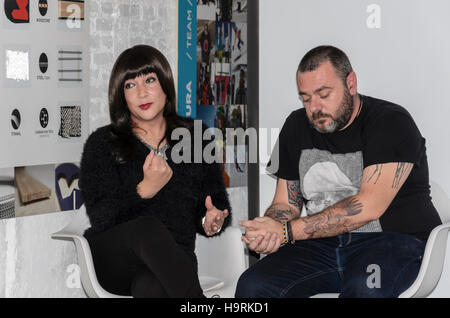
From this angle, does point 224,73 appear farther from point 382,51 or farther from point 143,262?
point 143,262

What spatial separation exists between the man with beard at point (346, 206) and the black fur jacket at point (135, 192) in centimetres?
30

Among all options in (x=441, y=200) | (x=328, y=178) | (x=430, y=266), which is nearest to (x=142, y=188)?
(x=328, y=178)

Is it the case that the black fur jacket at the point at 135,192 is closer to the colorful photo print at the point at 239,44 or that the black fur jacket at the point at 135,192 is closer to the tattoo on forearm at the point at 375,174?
the tattoo on forearm at the point at 375,174

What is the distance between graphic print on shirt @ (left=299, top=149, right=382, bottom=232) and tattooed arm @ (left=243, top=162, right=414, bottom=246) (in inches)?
4.0

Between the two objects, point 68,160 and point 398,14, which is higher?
point 398,14

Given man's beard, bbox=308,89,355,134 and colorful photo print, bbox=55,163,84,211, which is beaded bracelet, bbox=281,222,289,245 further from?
colorful photo print, bbox=55,163,84,211

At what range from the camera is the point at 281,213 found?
97.6 inches

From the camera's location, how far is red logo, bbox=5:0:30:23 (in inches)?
104

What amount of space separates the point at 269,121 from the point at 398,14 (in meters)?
0.89

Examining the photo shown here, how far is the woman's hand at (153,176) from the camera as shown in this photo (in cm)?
230

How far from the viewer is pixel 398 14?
2.67 m

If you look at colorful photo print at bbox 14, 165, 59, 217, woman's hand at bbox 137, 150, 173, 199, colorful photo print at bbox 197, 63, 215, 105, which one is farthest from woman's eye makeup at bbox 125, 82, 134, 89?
colorful photo print at bbox 197, 63, 215, 105

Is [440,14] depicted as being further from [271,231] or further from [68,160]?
[68,160]
